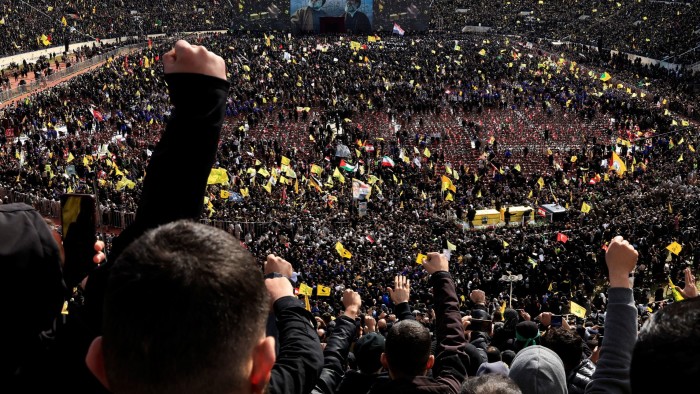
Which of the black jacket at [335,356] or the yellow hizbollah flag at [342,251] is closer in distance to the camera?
the black jacket at [335,356]

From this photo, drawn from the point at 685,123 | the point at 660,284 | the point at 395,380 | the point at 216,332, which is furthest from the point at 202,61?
the point at 685,123

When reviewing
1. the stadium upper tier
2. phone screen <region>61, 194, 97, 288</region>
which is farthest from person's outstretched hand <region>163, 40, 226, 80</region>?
the stadium upper tier

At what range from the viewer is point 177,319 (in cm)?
157

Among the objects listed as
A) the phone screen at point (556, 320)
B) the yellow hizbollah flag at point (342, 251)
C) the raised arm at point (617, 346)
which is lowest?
the yellow hizbollah flag at point (342, 251)

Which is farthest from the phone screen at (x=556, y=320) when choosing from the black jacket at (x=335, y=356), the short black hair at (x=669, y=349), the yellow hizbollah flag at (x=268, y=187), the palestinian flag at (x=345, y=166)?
the palestinian flag at (x=345, y=166)

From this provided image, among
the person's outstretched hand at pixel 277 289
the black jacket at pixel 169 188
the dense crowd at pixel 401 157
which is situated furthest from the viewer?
the dense crowd at pixel 401 157

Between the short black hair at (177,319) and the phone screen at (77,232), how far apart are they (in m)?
0.52

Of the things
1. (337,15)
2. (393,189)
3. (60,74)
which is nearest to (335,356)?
(393,189)

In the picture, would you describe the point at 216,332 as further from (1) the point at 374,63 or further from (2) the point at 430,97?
(1) the point at 374,63

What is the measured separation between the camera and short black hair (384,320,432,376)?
10.6 feet

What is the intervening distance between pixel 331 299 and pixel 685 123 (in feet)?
91.7

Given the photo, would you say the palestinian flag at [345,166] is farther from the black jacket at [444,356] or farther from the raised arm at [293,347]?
the raised arm at [293,347]

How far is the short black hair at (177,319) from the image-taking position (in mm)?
1576

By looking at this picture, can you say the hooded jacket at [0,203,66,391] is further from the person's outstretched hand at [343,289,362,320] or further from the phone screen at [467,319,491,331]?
the phone screen at [467,319,491,331]
